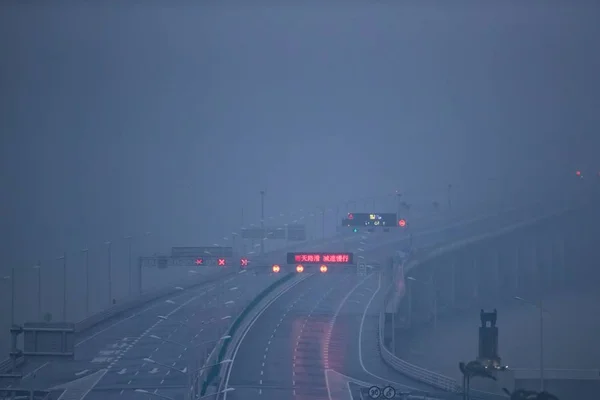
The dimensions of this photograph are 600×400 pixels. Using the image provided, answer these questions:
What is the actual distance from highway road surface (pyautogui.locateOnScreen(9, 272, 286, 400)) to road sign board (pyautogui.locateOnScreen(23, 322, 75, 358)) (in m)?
2.48

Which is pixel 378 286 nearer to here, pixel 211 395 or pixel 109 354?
pixel 109 354

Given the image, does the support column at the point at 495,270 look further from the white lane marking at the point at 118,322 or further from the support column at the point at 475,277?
the white lane marking at the point at 118,322

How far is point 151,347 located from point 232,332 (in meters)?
2.92

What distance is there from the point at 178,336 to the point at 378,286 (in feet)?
54.7

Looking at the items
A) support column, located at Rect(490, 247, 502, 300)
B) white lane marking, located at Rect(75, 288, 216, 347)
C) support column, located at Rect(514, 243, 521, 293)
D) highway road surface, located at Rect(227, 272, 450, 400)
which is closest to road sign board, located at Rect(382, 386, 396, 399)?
highway road surface, located at Rect(227, 272, 450, 400)

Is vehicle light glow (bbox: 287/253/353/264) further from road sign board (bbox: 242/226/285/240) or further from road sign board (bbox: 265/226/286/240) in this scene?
road sign board (bbox: 265/226/286/240)

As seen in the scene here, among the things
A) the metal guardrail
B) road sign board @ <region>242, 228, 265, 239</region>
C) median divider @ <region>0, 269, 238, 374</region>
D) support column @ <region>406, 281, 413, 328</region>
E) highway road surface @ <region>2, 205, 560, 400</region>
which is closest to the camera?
the metal guardrail

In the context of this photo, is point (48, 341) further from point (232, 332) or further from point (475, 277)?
point (475, 277)

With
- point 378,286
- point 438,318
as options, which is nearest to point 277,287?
point 378,286

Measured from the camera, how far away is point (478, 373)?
55.1 feet

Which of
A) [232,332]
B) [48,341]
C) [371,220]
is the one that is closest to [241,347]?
[232,332]

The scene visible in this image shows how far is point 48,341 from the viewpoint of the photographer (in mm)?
14781

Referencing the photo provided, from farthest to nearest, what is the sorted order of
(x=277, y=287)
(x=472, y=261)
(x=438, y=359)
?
(x=472, y=261), (x=277, y=287), (x=438, y=359)

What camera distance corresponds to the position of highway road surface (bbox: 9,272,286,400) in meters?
20.3
